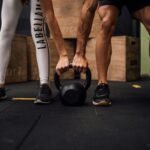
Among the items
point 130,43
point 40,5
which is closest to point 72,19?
point 130,43

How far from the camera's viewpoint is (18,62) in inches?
120

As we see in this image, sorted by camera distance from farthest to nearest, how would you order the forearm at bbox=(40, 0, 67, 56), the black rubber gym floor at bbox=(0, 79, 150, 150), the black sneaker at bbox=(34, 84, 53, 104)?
the black sneaker at bbox=(34, 84, 53, 104) → the forearm at bbox=(40, 0, 67, 56) → the black rubber gym floor at bbox=(0, 79, 150, 150)

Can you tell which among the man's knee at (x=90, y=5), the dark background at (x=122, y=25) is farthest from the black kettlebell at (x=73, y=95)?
the dark background at (x=122, y=25)

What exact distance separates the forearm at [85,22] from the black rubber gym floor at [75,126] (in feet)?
0.89

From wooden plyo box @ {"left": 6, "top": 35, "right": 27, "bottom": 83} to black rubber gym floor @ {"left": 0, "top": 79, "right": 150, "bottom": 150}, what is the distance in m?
1.10

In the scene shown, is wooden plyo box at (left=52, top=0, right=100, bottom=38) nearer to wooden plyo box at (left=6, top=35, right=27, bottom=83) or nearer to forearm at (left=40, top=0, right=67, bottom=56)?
wooden plyo box at (left=6, top=35, right=27, bottom=83)

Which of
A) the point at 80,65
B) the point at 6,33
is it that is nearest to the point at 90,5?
the point at 80,65

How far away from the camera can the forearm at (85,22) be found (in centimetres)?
185

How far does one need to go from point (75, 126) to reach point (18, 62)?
180cm

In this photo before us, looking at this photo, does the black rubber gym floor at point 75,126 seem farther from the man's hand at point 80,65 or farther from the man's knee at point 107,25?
the man's knee at point 107,25

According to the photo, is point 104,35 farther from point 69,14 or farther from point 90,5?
point 69,14

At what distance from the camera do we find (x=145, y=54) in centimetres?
342

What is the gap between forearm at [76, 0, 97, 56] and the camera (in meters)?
1.85

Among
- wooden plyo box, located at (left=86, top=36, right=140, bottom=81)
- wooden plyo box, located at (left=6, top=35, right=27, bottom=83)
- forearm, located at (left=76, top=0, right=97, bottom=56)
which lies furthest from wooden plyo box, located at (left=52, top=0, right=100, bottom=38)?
forearm, located at (left=76, top=0, right=97, bottom=56)
